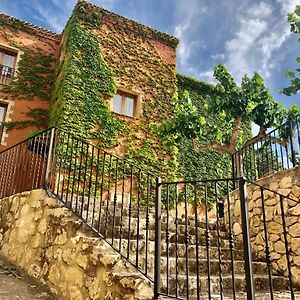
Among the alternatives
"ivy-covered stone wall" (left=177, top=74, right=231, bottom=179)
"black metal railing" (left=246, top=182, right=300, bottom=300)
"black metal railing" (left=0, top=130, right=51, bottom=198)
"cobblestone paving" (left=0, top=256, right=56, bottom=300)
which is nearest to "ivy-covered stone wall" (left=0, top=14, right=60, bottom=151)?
"black metal railing" (left=0, top=130, right=51, bottom=198)

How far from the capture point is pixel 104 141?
383 inches

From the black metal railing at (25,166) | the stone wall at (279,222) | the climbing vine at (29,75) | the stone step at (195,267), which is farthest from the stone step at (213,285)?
the climbing vine at (29,75)

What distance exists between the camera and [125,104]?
10875 mm

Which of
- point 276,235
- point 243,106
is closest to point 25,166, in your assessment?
point 276,235

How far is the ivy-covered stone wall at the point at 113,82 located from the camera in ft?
31.9

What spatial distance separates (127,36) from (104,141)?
4.49 meters

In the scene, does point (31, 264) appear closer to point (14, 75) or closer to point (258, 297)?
point (258, 297)

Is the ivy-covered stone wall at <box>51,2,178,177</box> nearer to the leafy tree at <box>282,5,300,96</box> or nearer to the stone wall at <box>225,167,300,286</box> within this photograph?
the leafy tree at <box>282,5,300,96</box>

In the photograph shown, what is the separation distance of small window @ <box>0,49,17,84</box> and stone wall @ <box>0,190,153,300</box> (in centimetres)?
740

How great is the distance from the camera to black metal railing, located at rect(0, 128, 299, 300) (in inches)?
93.8

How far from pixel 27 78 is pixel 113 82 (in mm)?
3248

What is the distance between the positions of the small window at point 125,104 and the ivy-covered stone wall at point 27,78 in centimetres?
251

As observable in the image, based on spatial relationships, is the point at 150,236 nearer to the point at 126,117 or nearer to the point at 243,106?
the point at 243,106

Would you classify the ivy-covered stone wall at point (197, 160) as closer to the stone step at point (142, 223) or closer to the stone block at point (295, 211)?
the stone step at point (142, 223)
